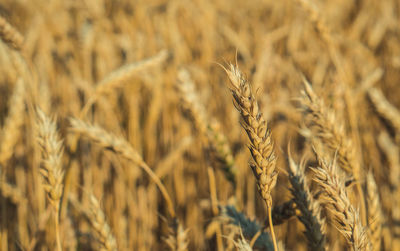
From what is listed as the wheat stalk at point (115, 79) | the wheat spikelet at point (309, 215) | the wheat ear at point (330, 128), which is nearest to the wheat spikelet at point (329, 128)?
the wheat ear at point (330, 128)

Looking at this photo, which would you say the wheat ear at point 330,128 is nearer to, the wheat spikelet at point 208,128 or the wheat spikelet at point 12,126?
the wheat spikelet at point 208,128

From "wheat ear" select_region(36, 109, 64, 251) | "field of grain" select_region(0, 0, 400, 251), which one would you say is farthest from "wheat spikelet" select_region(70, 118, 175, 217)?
"wheat ear" select_region(36, 109, 64, 251)

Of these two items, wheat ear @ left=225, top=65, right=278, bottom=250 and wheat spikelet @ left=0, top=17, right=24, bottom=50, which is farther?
wheat spikelet @ left=0, top=17, right=24, bottom=50

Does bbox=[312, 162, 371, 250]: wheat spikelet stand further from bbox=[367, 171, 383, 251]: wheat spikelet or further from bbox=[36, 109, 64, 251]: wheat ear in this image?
bbox=[36, 109, 64, 251]: wheat ear

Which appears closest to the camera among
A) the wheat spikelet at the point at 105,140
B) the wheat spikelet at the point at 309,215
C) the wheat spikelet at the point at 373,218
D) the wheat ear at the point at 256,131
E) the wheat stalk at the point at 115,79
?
the wheat ear at the point at 256,131

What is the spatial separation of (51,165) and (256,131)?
390mm

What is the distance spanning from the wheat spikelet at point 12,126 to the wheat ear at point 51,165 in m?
0.36

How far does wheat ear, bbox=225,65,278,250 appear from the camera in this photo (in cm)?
50

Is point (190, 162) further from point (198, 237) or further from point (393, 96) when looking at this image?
point (393, 96)

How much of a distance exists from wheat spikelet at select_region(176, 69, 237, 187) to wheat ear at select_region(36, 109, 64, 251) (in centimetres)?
40

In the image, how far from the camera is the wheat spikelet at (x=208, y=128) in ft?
3.15

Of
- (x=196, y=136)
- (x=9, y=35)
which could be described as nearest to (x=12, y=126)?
(x=9, y=35)

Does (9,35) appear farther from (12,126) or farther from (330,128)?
(330,128)

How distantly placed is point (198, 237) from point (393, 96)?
1543 millimetres
